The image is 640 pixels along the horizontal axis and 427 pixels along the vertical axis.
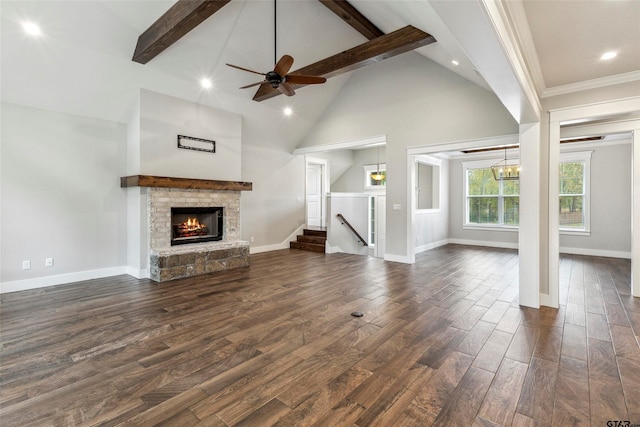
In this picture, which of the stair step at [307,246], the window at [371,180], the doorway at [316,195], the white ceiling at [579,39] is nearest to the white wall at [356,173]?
the window at [371,180]

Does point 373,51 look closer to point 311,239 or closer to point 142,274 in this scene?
point 311,239

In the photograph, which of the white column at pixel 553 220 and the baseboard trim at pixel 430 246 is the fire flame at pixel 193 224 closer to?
the baseboard trim at pixel 430 246

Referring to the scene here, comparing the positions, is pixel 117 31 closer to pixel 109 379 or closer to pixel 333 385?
pixel 109 379

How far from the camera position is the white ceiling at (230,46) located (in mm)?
2480

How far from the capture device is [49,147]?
15.3 feet

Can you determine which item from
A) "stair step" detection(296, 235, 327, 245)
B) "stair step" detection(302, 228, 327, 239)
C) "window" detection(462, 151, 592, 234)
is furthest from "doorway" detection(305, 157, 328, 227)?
"window" detection(462, 151, 592, 234)

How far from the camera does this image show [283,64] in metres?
3.86

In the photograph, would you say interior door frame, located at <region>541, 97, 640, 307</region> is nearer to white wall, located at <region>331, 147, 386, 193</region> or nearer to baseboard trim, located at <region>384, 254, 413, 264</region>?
baseboard trim, located at <region>384, 254, 413, 264</region>

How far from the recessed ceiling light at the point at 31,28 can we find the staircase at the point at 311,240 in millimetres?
6096

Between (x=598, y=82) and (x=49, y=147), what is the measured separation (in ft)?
24.2

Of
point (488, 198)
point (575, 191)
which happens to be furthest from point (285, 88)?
point (575, 191)

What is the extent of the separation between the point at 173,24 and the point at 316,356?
4.19 metres

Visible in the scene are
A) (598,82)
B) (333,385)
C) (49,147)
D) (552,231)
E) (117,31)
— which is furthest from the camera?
(49,147)

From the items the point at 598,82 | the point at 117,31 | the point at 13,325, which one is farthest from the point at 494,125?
the point at 13,325
